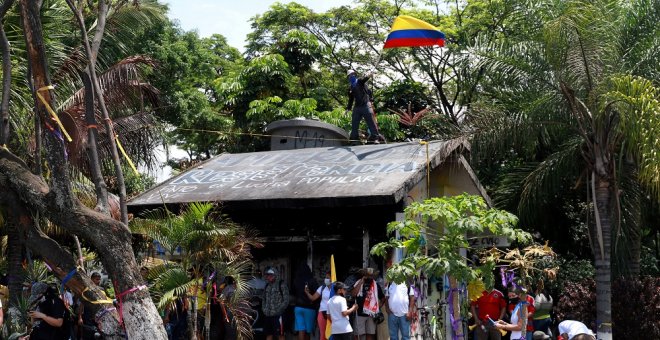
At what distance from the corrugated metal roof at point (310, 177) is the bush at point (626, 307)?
413 centimetres

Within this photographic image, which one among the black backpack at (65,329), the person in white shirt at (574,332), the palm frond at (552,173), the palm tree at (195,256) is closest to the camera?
the person in white shirt at (574,332)

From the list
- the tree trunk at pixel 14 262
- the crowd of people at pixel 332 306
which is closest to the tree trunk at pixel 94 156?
the crowd of people at pixel 332 306

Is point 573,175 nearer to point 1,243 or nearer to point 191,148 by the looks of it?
point 1,243

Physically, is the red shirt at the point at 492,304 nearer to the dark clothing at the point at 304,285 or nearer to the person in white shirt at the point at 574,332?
the dark clothing at the point at 304,285

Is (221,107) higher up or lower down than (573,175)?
higher up

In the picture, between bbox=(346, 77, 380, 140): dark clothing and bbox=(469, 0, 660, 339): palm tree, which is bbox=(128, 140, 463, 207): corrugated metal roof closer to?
bbox=(346, 77, 380, 140): dark clothing

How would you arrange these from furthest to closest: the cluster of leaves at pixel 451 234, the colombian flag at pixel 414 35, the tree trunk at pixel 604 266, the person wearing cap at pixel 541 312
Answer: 1. the colombian flag at pixel 414 35
2. the person wearing cap at pixel 541 312
3. the tree trunk at pixel 604 266
4. the cluster of leaves at pixel 451 234

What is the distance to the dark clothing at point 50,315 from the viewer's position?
36.2ft

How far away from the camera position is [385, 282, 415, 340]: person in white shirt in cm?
1380

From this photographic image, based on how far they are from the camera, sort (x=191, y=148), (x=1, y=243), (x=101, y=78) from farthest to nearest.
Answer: (x=191, y=148)
(x=1, y=243)
(x=101, y=78)

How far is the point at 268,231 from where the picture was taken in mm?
16516

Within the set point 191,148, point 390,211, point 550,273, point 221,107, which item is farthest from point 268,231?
point 191,148

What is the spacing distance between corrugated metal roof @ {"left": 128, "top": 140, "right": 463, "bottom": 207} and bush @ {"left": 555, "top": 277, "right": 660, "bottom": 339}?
13.6 ft

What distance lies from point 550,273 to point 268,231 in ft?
18.7
